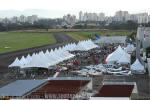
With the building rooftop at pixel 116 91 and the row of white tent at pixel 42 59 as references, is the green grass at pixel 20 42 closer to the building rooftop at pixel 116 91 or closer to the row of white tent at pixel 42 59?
the row of white tent at pixel 42 59

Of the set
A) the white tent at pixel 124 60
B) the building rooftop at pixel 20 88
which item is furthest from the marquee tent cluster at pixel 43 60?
the building rooftop at pixel 20 88

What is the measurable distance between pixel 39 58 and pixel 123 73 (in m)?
9.51

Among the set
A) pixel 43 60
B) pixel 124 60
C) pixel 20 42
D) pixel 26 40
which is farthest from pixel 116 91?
pixel 26 40

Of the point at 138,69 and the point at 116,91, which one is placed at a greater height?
the point at 116,91

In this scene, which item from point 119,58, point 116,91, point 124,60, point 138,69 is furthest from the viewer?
point 119,58

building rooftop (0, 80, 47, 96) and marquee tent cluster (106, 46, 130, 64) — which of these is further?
marquee tent cluster (106, 46, 130, 64)

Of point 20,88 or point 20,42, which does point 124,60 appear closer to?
point 20,88

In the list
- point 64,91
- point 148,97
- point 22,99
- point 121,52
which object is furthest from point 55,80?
point 121,52

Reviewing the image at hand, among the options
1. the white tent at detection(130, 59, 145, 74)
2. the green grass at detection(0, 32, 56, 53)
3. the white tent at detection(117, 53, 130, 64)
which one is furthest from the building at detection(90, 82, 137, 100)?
the green grass at detection(0, 32, 56, 53)

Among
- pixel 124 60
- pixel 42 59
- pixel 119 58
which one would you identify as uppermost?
pixel 42 59

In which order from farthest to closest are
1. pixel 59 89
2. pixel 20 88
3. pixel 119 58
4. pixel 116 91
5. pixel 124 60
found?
1. pixel 119 58
2. pixel 124 60
3. pixel 20 88
4. pixel 59 89
5. pixel 116 91

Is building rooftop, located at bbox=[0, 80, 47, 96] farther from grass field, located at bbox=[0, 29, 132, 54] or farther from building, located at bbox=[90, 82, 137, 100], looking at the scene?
grass field, located at bbox=[0, 29, 132, 54]

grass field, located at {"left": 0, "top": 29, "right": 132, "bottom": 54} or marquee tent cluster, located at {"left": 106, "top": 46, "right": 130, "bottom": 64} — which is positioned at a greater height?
marquee tent cluster, located at {"left": 106, "top": 46, "right": 130, "bottom": 64}

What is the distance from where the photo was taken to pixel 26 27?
131 meters
